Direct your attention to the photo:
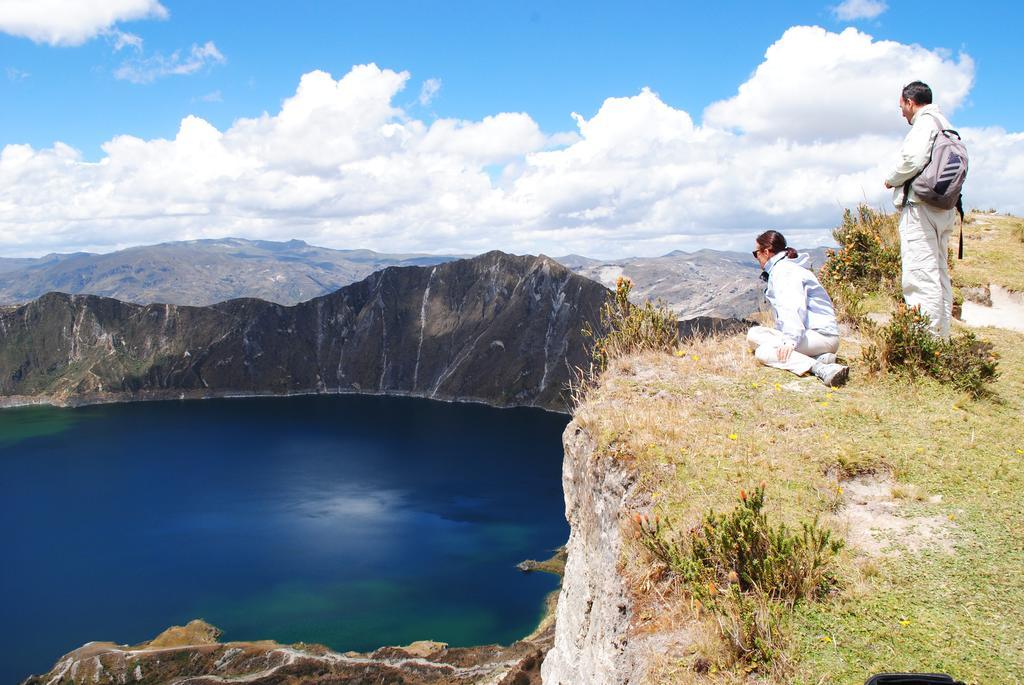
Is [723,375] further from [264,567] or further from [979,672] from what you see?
A: [264,567]

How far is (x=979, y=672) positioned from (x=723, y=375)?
21.5ft

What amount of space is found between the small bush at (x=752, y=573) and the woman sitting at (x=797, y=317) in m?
4.50

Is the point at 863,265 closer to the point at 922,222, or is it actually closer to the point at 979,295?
the point at 979,295

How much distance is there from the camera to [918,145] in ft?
31.4

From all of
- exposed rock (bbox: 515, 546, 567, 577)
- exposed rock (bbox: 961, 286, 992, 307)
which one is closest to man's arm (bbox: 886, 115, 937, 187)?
exposed rock (bbox: 961, 286, 992, 307)

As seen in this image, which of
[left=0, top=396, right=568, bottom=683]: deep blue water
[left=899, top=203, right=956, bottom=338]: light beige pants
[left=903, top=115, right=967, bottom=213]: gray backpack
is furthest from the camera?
[left=0, top=396, right=568, bottom=683]: deep blue water

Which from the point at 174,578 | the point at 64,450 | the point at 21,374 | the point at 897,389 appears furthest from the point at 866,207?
the point at 21,374

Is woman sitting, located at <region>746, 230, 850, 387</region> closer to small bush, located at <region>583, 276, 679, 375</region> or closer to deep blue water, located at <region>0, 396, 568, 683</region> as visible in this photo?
small bush, located at <region>583, 276, 679, 375</region>

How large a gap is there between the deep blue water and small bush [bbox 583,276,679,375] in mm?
43998

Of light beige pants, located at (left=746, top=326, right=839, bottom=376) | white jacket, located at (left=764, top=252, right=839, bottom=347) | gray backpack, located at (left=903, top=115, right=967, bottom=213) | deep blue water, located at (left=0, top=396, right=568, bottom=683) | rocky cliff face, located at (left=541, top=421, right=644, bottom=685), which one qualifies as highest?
gray backpack, located at (left=903, top=115, right=967, bottom=213)

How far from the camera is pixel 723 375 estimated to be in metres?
11.0

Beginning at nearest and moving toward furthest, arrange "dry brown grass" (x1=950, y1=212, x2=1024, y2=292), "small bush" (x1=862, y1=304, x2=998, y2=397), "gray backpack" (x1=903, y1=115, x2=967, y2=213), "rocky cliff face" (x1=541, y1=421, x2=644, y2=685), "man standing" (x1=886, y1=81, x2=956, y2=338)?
"rocky cliff face" (x1=541, y1=421, x2=644, y2=685) < "gray backpack" (x1=903, y1=115, x2=967, y2=213) < "man standing" (x1=886, y1=81, x2=956, y2=338) < "small bush" (x1=862, y1=304, x2=998, y2=397) < "dry brown grass" (x1=950, y1=212, x2=1024, y2=292)

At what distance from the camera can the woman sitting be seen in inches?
396

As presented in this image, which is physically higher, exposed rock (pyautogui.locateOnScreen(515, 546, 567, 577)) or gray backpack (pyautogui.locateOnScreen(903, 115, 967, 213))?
gray backpack (pyautogui.locateOnScreen(903, 115, 967, 213))
